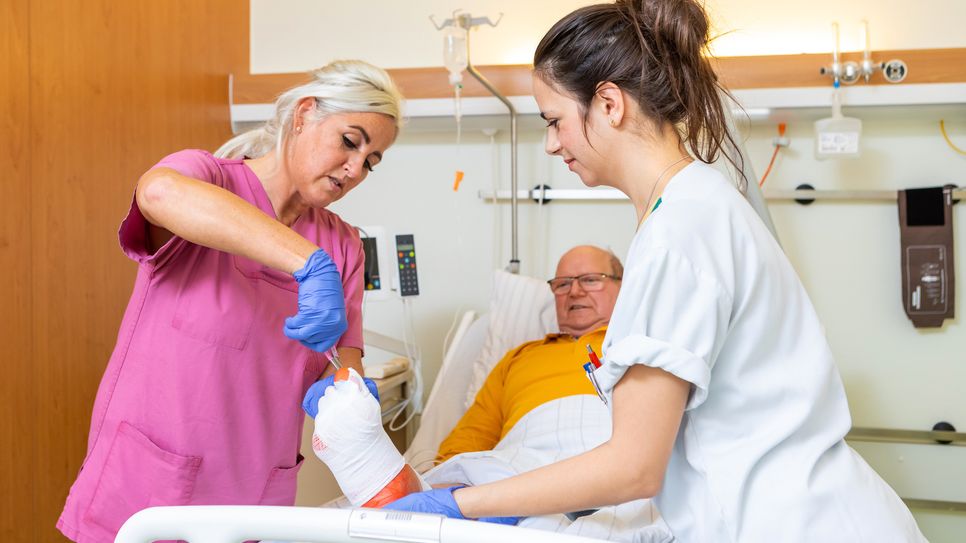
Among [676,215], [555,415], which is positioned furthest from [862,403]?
[676,215]

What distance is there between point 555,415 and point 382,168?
1.43 metres

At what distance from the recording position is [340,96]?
4.83 feet

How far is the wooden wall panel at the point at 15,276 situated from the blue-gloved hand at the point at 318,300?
1.03m

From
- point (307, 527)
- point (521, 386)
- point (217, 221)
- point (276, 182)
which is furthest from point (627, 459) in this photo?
point (521, 386)

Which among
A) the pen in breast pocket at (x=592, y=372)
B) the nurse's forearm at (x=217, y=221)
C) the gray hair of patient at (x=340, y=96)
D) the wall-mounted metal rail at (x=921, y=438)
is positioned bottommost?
the wall-mounted metal rail at (x=921, y=438)

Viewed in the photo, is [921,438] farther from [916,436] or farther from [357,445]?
[357,445]

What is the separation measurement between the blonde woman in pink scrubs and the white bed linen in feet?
1.34

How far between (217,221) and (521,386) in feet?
4.41

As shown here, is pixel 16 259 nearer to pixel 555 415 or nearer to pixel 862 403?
pixel 555 415

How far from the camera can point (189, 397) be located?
136 centimetres

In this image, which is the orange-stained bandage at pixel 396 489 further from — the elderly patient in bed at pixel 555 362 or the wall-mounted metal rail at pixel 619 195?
the wall-mounted metal rail at pixel 619 195

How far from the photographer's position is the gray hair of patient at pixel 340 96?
1476 millimetres

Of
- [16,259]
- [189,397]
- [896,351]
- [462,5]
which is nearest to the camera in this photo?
[189,397]

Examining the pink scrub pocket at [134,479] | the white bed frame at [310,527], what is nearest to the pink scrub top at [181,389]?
the pink scrub pocket at [134,479]
